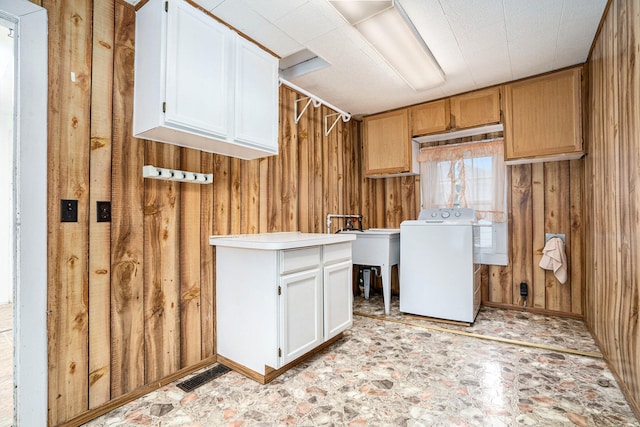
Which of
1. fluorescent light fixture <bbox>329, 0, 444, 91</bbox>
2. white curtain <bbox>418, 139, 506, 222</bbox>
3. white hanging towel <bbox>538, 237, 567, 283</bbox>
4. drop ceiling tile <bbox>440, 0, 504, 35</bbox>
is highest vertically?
drop ceiling tile <bbox>440, 0, 504, 35</bbox>

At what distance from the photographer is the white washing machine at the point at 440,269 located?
291cm

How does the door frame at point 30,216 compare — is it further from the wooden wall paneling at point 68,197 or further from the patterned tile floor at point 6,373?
the patterned tile floor at point 6,373

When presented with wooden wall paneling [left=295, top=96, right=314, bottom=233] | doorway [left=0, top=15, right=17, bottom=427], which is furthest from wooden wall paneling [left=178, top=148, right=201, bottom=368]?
wooden wall paneling [left=295, top=96, right=314, bottom=233]

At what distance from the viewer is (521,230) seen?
11.0ft

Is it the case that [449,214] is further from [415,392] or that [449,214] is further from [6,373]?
[6,373]

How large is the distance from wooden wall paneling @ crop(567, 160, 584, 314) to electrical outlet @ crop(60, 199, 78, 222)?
4.07 m

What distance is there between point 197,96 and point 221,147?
39 centimetres

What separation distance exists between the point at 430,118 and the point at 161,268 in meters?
3.10

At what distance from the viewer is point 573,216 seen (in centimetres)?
311

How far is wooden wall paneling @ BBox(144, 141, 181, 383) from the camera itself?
190 cm

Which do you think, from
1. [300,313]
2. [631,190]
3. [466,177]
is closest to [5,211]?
[300,313]

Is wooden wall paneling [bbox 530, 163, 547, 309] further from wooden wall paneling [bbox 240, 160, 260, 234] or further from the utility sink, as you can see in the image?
wooden wall paneling [bbox 240, 160, 260, 234]

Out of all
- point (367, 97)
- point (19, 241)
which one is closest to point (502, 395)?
point (19, 241)

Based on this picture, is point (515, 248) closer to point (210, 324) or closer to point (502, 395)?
point (502, 395)
